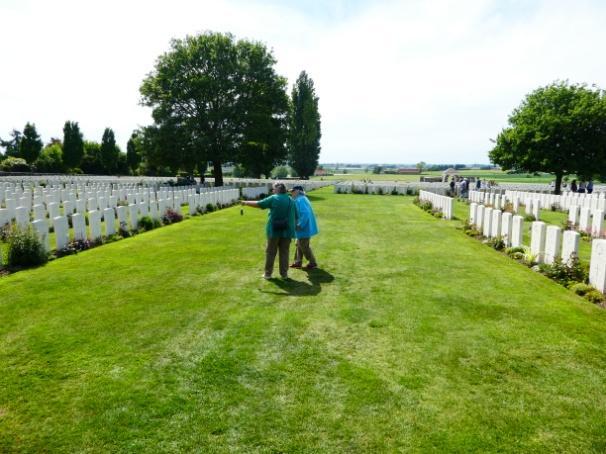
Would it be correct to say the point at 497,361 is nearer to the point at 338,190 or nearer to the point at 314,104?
the point at 338,190

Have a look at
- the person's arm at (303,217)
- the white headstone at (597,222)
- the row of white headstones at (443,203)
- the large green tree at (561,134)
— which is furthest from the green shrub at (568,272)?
the large green tree at (561,134)

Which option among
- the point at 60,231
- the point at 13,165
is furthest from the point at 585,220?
the point at 13,165

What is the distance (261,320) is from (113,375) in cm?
199

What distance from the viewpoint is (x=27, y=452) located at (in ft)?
10.2

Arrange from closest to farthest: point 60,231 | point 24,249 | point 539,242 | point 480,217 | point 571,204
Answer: point 24,249
point 539,242
point 60,231
point 480,217
point 571,204

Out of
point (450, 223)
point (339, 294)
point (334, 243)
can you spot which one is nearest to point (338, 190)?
point (450, 223)

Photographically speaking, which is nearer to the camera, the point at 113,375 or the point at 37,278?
the point at 113,375

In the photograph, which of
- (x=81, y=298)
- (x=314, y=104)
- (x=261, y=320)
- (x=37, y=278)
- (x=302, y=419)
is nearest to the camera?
(x=302, y=419)

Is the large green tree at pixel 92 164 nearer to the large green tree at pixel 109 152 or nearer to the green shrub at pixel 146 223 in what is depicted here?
the large green tree at pixel 109 152

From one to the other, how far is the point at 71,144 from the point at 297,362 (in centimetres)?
6511

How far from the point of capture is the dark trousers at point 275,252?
25.6 feet

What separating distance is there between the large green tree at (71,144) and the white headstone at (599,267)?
6515 cm

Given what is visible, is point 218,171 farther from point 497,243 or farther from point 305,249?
point 305,249

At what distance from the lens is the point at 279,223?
301 inches
